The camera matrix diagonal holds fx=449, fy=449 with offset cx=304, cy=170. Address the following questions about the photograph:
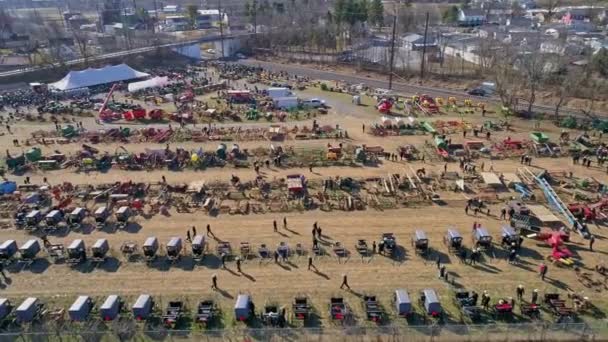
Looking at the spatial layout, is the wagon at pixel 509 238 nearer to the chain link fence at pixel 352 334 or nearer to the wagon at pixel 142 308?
the chain link fence at pixel 352 334

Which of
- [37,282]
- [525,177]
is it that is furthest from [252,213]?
[525,177]

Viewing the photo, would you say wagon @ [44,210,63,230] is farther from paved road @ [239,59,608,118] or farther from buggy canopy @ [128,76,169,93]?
paved road @ [239,59,608,118]

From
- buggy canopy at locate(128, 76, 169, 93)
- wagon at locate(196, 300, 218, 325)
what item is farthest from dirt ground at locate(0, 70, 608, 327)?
buggy canopy at locate(128, 76, 169, 93)

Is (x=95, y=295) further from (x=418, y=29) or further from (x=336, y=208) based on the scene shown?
(x=418, y=29)

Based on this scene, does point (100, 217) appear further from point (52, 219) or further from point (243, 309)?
point (243, 309)

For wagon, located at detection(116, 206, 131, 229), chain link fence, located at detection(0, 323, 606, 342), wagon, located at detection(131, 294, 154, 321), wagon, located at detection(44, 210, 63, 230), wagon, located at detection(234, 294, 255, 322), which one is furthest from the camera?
wagon, located at detection(116, 206, 131, 229)

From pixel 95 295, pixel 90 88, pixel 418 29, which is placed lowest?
pixel 95 295

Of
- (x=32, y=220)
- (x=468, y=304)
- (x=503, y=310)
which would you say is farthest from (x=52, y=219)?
(x=503, y=310)
